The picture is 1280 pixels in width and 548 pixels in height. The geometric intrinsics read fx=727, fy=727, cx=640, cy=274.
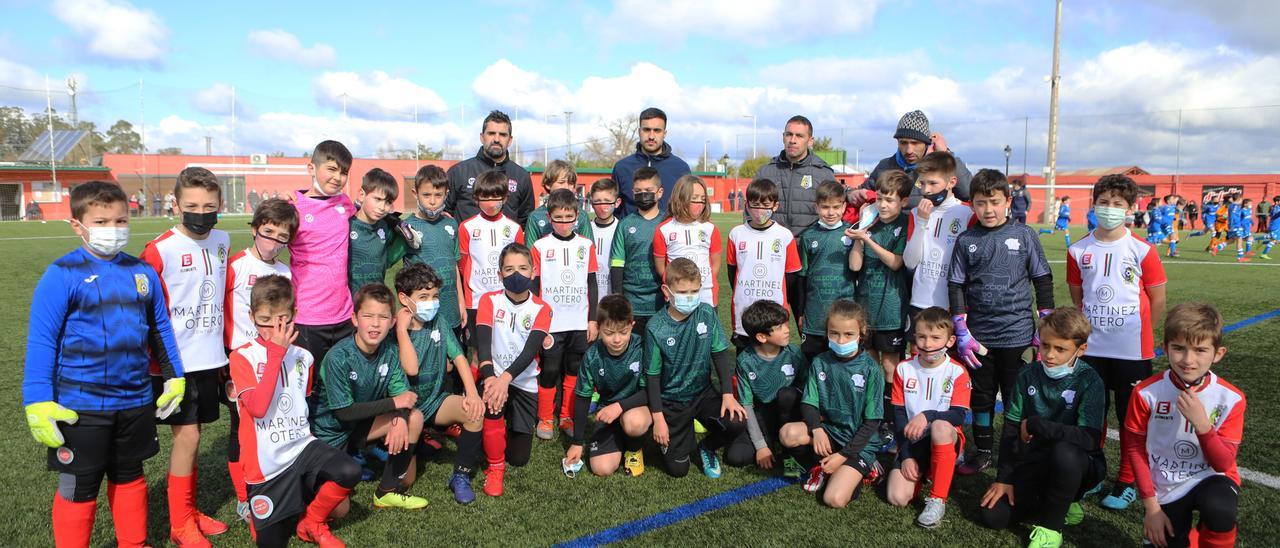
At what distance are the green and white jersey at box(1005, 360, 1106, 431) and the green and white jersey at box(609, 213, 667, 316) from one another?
2436 millimetres

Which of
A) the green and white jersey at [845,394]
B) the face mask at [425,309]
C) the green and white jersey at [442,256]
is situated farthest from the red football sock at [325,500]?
the green and white jersey at [845,394]

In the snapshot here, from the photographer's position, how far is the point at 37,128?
60.6m

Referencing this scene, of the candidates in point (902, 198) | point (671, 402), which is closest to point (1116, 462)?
point (902, 198)

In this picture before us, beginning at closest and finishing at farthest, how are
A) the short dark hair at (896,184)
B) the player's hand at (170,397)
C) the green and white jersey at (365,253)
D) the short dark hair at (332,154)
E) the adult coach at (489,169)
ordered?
the player's hand at (170,397), the short dark hair at (332,154), the green and white jersey at (365,253), the short dark hair at (896,184), the adult coach at (489,169)

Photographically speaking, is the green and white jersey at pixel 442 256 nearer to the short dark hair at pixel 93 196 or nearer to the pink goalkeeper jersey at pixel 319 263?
the pink goalkeeper jersey at pixel 319 263

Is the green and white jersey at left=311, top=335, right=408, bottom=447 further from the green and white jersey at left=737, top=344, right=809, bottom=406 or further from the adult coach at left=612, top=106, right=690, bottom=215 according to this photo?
the adult coach at left=612, top=106, right=690, bottom=215

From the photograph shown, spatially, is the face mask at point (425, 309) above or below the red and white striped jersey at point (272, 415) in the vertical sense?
above

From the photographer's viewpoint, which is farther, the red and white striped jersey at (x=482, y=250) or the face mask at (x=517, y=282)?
the red and white striped jersey at (x=482, y=250)

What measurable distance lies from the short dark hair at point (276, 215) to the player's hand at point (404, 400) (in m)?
1.13

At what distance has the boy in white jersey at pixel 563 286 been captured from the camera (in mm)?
5051

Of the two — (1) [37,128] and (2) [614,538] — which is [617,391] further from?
(1) [37,128]

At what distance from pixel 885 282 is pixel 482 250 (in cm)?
280

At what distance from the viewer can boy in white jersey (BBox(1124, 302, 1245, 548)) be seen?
2.98 m

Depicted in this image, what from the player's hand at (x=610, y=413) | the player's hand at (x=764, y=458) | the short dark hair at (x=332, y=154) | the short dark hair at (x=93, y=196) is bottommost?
the player's hand at (x=764, y=458)
